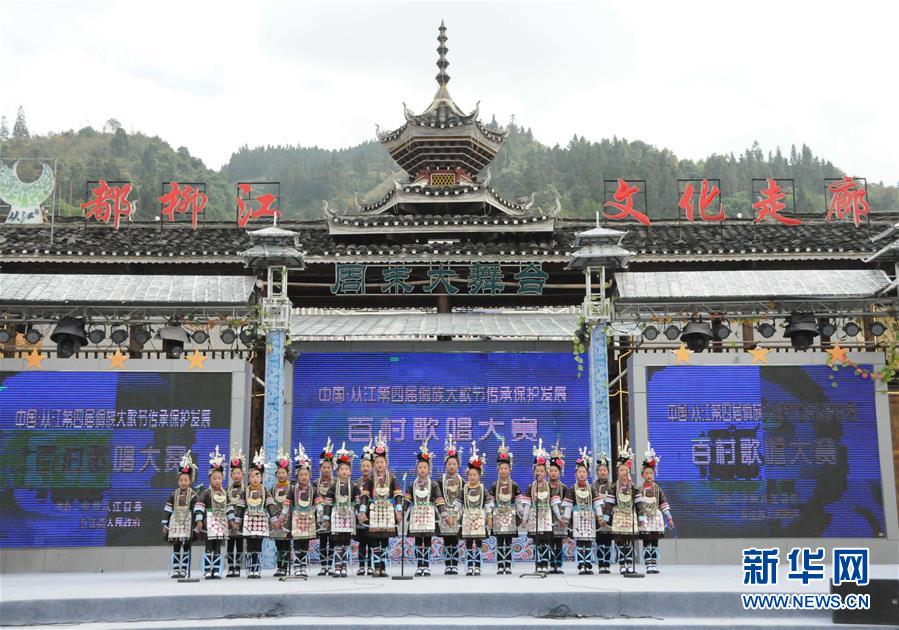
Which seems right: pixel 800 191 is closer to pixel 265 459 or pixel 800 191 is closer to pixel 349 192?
pixel 349 192

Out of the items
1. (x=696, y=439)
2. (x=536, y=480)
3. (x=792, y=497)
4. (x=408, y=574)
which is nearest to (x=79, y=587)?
(x=408, y=574)

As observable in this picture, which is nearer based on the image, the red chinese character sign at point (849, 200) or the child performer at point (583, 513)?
the child performer at point (583, 513)

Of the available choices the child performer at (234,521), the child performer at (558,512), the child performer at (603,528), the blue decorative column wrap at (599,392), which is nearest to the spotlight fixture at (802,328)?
the blue decorative column wrap at (599,392)

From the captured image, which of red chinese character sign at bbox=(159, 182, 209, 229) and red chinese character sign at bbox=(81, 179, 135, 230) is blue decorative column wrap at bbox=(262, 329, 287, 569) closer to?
red chinese character sign at bbox=(159, 182, 209, 229)

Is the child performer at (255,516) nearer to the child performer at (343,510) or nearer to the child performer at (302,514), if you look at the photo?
the child performer at (302,514)

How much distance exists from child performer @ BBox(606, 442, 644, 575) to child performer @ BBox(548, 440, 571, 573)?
483 millimetres

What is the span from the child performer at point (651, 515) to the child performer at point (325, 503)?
3.47 metres

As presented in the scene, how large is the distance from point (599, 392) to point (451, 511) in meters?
2.48

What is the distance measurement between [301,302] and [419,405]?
3.42 meters

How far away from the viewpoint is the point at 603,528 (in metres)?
10.6

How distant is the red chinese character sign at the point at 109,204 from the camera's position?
17.3 metres

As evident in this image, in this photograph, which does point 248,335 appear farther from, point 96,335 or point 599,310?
point 599,310

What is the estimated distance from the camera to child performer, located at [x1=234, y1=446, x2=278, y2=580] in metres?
10.5

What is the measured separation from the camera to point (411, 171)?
777 inches
